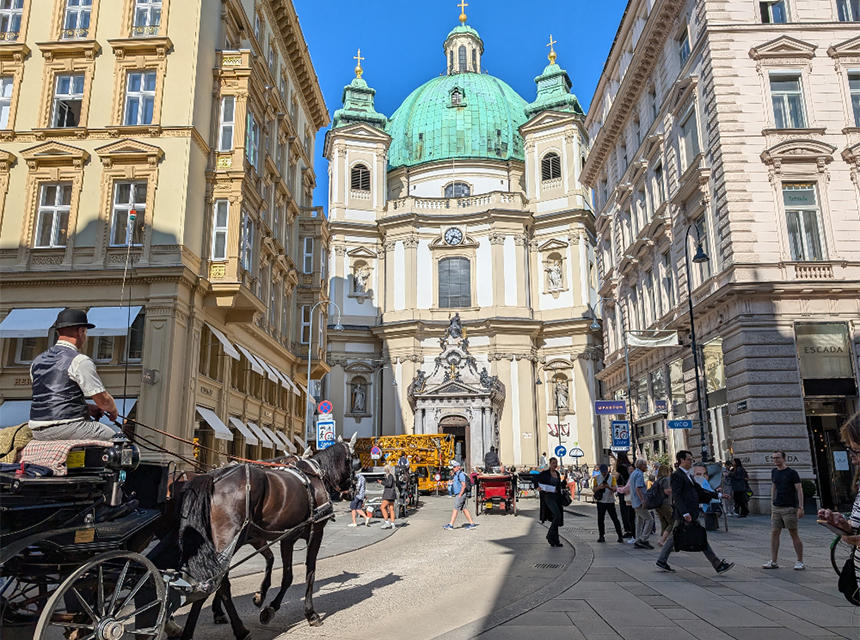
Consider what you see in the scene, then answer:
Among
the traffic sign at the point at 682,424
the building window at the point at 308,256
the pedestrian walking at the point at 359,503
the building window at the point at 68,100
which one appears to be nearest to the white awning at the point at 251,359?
the pedestrian walking at the point at 359,503

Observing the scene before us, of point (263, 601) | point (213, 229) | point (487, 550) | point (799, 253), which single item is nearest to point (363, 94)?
point (213, 229)

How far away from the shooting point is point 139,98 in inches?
919

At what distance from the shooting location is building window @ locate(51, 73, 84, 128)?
23.2 m

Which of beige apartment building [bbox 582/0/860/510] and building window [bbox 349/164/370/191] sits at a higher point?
building window [bbox 349/164/370/191]

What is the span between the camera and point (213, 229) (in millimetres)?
23953

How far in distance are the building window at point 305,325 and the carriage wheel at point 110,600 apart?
3037cm

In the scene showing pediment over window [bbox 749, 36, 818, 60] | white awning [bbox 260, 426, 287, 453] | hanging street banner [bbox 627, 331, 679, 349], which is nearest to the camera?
pediment over window [bbox 749, 36, 818, 60]

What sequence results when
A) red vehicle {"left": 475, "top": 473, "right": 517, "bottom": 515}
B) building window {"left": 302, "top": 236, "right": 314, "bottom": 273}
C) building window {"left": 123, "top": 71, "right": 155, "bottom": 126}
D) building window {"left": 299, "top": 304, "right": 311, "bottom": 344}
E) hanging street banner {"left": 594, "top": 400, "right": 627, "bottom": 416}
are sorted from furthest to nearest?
building window {"left": 302, "top": 236, "right": 314, "bottom": 273}, building window {"left": 299, "top": 304, "right": 311, "bottom": 344}, red vehicle {"left": 475, "top": 473, "right": 517, "bottom": 515}, hanging street banner {"left": 594, "top": 400, "right": 627, "bottom": 416}, building window {"left": 123, "top": 71, "right": 155, "bottom": 126}

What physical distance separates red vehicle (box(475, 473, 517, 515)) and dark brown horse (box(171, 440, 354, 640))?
17809 mm

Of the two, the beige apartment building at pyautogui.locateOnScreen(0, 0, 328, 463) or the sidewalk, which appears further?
the beige apartment building at pyautogui.locateOnScreen(0, 0, 328, 463)

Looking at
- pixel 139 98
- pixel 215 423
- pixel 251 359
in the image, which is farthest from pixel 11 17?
pixel 215 423

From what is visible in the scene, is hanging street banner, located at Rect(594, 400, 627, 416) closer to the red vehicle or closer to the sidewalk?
the red vehicle

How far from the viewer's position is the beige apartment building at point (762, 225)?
2261cm

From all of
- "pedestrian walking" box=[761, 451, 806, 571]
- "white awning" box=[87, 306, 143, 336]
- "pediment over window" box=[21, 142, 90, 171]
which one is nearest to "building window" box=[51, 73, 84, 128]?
"pediment over window" box=[21, 142, 90, 171]
